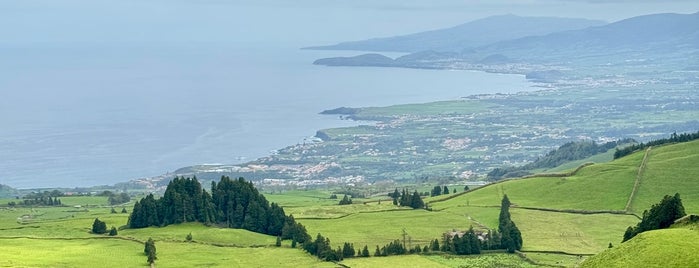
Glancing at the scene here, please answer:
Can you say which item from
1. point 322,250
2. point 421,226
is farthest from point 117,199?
point 322,250

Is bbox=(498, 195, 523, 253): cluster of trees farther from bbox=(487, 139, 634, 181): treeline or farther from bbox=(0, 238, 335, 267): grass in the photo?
bbox=(487, 139, 634, 181): treeline

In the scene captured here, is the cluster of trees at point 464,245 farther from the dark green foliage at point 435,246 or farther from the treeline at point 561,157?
the treeline at point 561,157

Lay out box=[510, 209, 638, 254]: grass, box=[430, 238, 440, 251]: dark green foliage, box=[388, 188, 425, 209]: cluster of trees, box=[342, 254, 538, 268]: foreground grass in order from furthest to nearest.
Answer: box=[388, 188, 425, 209]: cluster of trees, box=[510, 209, 638, 254]: grass, box=[430, 238, 440, 251]: dark green foliage, box=[342, 254, 538, 268]: foreground grass

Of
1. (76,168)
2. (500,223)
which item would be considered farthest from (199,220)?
(76,168)

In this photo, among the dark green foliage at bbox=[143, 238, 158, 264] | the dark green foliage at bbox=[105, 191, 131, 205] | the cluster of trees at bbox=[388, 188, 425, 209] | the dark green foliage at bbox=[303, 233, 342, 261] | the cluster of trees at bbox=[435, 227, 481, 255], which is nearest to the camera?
the dark green foliage at bbox=[143, 238, 158, 264]

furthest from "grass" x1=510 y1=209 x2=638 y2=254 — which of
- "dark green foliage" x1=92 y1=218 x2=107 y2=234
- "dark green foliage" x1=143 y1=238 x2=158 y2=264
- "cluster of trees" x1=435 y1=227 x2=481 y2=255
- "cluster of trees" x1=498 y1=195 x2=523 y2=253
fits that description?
"dark green foliage" x1=92 y1=218 x2=107 y2=234

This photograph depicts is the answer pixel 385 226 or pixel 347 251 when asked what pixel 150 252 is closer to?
pixel 347 251
